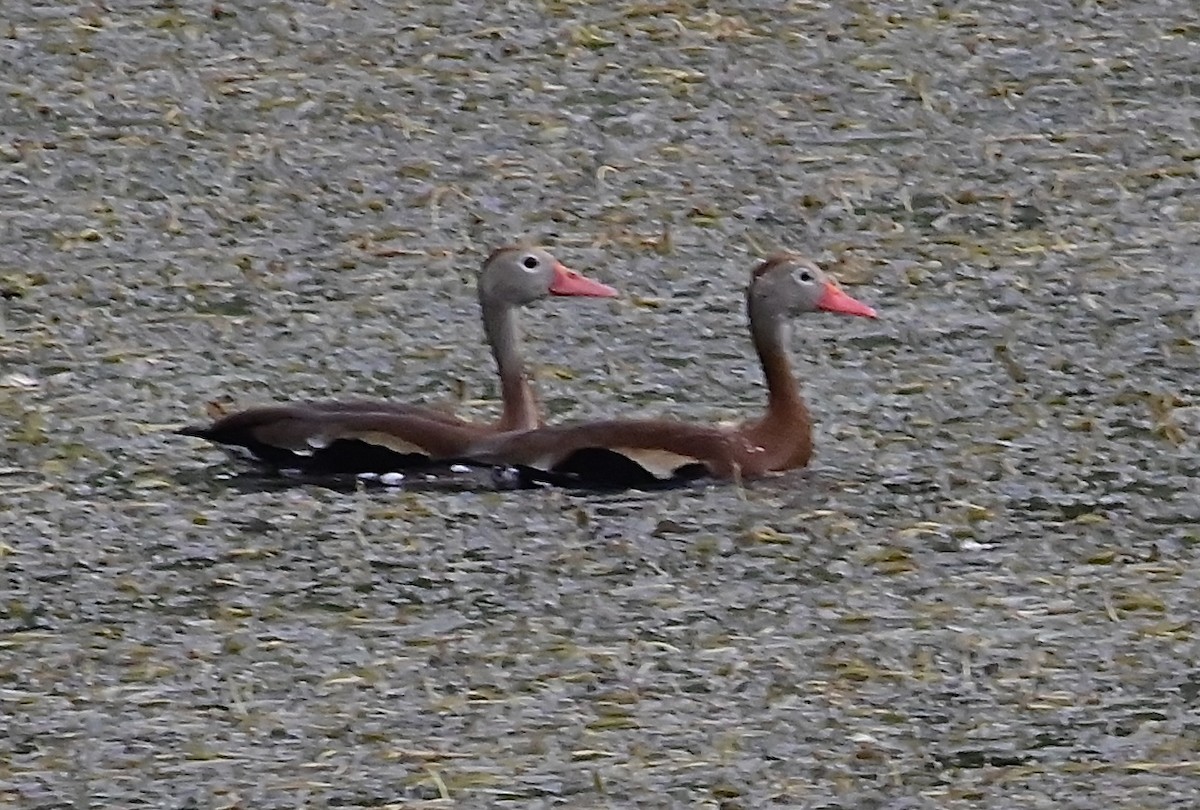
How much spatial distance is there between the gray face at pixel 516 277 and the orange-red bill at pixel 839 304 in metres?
0.54

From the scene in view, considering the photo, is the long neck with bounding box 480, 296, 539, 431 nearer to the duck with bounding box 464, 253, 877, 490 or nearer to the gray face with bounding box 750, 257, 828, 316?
the duck with bounding box 464, 253, 877, 490

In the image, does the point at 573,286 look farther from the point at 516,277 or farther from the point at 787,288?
the point at 787,288

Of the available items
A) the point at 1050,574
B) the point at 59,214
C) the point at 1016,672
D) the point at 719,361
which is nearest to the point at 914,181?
the point at 719,361

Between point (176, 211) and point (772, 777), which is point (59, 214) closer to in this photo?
point (176, 211)

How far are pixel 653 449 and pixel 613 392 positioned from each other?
66 cm

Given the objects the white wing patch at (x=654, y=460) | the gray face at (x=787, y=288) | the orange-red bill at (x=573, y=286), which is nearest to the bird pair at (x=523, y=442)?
the white wing patch at (x=654, y=460)

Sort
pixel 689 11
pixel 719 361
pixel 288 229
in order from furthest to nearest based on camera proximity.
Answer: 1. pixel 689 11
2. pixel 288 229
3. pixel 719 361

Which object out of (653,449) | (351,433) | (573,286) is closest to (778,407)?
(653,449)

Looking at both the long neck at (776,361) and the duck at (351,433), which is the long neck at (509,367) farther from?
the long neck at (776,361)

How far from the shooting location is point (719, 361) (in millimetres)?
7652

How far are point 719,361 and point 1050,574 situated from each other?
166cm

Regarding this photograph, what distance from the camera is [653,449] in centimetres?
674

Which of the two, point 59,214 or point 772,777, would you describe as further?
point 59,214

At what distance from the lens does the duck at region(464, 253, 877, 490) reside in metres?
6.75
